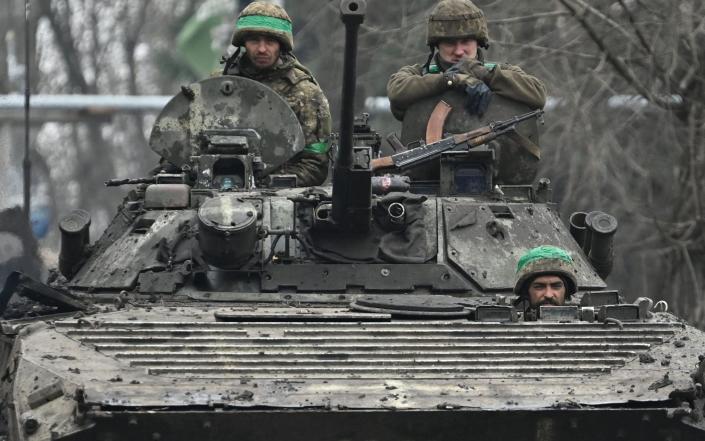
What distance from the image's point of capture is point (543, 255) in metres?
12.8

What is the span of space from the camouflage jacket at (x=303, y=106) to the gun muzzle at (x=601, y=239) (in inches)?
84.7

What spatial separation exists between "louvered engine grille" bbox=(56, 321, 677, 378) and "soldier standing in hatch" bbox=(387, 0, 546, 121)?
3.78 metres

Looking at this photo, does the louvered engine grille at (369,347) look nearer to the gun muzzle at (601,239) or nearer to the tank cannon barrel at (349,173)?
the tank cannon barrel at (349,173)

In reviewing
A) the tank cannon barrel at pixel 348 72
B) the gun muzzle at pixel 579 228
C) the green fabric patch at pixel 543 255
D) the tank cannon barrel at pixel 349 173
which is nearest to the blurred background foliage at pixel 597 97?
the gun muzzle at pixel 579 228

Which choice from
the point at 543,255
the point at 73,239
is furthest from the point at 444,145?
the point at 73,239

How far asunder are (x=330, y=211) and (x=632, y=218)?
541 inches

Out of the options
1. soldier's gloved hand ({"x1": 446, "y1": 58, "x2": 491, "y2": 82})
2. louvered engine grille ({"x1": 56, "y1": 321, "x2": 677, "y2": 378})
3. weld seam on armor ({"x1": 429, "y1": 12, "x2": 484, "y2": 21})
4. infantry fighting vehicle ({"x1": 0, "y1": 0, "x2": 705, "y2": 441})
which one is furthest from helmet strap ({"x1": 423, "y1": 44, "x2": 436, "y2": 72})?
louvered engine grille ({"x1": 56, "y1": 321, "x2": 677, "y2": 378})

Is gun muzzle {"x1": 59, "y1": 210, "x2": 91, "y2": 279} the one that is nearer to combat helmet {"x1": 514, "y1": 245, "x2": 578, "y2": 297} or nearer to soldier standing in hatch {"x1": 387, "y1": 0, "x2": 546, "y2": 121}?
soldier standing in hatch {"x1": 387, "y1": 0, "x2": 546, "y2": 121}

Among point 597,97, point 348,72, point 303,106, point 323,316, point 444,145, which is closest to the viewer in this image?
point 323,316

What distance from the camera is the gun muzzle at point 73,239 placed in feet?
48.1

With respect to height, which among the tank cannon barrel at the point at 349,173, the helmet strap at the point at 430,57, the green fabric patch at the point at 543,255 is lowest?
the green fabric patch at the point at 543,255

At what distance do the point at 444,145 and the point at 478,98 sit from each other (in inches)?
25.6

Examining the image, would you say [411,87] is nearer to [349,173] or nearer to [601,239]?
[601,239]

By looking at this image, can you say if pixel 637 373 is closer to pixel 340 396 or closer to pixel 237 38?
pixel 340 396
